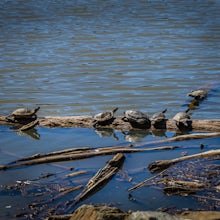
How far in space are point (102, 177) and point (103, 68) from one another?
666 cm

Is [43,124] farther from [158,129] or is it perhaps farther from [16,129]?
[158,129]

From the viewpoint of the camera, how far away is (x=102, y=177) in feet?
18.0

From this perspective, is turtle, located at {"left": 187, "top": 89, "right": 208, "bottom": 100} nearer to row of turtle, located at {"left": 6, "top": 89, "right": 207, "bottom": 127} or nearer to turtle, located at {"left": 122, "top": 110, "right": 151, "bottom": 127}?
row of turtle, located at {"left": 6, "top": 89, "right": 207, "bottom": 127}

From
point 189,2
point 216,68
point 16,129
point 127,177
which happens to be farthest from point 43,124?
point 189,2

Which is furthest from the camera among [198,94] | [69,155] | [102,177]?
[198,94]

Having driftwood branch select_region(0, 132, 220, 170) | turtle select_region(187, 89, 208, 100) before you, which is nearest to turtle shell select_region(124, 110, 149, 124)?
driftwood branch select_region(0, 132, 220, 170)

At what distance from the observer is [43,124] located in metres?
7.69

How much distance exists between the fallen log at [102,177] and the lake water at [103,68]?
3.3 inches

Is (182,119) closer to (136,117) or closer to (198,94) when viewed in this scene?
(136,117)

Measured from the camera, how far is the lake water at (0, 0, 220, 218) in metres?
6.82

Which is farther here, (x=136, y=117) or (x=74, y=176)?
(x=136, y=117)

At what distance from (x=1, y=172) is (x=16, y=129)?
178 centimetres

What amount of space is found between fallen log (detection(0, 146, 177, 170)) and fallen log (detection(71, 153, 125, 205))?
30 cm

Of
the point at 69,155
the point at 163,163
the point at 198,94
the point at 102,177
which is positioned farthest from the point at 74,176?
the point at 198,94
